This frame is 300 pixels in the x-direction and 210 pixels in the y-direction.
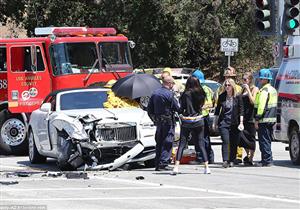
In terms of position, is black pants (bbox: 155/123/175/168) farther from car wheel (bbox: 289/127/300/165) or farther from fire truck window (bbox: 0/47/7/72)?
fire truck window (bbox: 0/47/7/72)

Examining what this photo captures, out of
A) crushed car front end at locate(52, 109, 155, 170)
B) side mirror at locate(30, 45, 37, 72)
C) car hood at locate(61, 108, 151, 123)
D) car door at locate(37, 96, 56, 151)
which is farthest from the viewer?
side mirror at locate(30, 45, 37, 72)

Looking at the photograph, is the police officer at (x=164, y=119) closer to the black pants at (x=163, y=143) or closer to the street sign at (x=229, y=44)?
the black pants at (x=163, y=143)

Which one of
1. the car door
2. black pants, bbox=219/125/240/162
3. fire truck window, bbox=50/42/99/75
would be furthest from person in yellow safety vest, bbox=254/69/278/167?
fire truck window, bbox=50/42/99/75

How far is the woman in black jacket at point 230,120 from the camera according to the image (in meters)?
15.2

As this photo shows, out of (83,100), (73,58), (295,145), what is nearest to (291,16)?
(295,145)

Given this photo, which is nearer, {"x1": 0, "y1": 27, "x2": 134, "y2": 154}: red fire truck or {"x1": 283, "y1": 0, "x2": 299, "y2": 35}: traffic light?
{"x1": 0, "y1": 27, "x2": 134, "y2": 154}: red fire truck

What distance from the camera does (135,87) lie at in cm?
1609

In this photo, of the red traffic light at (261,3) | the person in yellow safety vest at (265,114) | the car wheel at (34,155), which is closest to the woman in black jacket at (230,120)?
the person in yellow safety vest at (265,114)

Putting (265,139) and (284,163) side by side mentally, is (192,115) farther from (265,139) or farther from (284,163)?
(284,163)

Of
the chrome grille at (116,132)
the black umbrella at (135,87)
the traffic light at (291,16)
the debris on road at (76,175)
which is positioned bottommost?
the debris on road at (76,175)

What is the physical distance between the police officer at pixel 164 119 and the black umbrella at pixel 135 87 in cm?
147

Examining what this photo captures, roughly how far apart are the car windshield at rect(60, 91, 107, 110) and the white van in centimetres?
370

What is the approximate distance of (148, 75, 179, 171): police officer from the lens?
14.4 metres

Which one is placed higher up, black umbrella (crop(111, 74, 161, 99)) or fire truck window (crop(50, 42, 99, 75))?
fire truck window (crop(50, 42, 99, 75))
